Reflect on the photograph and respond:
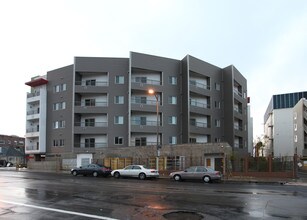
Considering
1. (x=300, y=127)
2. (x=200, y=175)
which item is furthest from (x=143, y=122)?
(x=300, y=127)

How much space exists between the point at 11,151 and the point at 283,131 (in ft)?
245

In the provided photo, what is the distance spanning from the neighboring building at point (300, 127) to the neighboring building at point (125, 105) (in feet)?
112

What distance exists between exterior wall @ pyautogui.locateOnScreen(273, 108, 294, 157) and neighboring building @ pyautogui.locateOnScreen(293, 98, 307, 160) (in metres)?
3.53

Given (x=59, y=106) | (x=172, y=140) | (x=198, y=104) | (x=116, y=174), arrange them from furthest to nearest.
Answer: (x=198, y=104) → (x=59, y=106) → (x=172, y=140) → (x=116, y=174)

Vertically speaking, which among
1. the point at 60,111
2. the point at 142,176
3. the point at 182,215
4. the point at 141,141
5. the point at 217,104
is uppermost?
the point at 217,104

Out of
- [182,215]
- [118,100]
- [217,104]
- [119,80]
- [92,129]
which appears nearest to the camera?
[182,215]

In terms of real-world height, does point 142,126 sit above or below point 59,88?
below

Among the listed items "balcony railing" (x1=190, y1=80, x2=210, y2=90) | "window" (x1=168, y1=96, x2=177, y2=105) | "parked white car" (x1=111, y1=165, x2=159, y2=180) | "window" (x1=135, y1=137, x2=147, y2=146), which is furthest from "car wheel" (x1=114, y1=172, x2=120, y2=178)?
"balcony railing" (x1=190, y1=80, x2=210, y2=90)

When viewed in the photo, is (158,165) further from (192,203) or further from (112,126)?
(192,203)

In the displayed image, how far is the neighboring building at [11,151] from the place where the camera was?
93688 millimetres

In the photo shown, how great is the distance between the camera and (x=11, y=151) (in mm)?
95812

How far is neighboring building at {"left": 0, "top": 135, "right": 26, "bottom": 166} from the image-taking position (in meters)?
93.7

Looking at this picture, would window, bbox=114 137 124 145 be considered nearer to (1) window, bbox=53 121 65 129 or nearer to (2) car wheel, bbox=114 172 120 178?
(1) window, bbox=53 121 65 129

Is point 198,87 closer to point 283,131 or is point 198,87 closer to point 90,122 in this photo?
point 90,122
